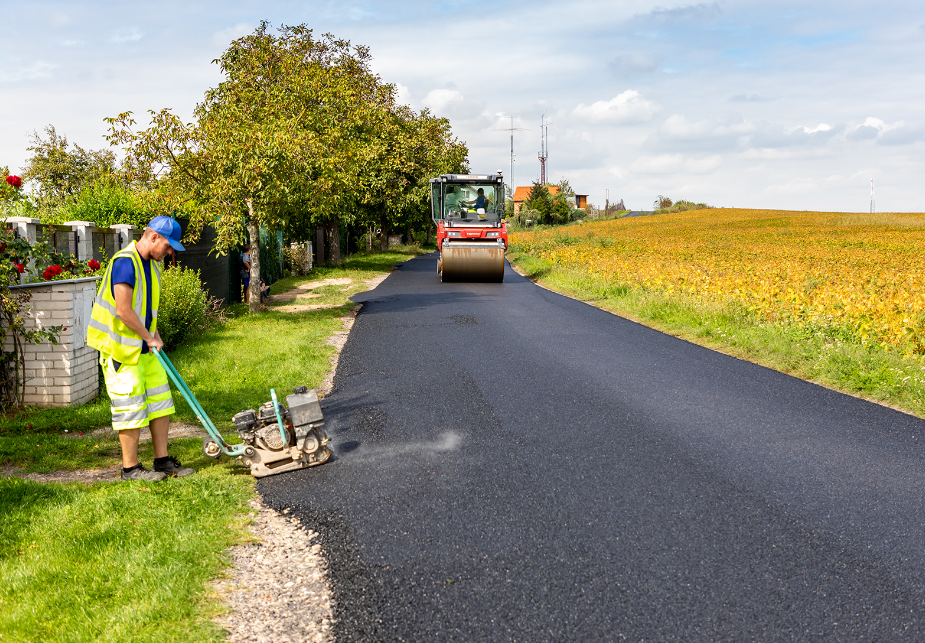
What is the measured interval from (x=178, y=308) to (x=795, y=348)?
333 inches

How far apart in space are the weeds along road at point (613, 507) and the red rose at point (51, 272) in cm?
303

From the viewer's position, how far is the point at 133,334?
5070mm

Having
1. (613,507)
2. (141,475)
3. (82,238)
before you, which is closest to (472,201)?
(82,238)

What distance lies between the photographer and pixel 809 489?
5.14m

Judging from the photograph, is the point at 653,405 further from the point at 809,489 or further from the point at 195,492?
the point at 195,492

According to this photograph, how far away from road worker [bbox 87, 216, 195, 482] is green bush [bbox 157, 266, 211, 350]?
467 cm

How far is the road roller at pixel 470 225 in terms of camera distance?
21.7m

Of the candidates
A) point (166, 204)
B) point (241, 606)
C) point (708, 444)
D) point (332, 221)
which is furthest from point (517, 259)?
point (241, 606)

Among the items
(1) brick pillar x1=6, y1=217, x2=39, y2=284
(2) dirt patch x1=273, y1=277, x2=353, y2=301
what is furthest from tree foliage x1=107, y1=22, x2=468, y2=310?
(1) brick pillar x1=6, y1=217, x2=39, y2=284

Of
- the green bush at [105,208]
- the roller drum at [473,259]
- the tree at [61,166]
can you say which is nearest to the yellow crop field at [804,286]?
the roller drum at [473,259]

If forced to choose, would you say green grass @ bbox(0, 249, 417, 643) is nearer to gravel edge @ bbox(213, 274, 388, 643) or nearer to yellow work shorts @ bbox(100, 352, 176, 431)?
gravel edge @ bbox(213, 274, 388, 643)

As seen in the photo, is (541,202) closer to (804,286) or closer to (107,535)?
(804,286)

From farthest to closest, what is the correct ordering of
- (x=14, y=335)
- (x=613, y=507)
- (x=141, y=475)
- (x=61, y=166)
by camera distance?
(x=61, y=166) < (x=14, y=335) < (x=141, y=475) < (x=613, y=507)

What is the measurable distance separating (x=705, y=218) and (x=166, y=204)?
221ft
